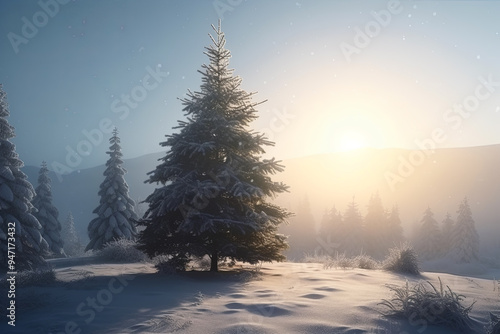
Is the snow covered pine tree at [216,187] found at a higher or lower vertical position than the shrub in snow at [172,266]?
higher

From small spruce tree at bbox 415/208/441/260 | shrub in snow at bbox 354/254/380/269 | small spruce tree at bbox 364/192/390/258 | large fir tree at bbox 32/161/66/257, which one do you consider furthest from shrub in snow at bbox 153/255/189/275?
small spruce tree at bbox 415/208/441/260

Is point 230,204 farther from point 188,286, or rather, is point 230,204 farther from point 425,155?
point 425,155

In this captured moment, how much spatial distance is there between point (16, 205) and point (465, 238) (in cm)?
5874

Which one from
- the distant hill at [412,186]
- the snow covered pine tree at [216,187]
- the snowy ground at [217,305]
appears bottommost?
the snowy ground at [217,305]

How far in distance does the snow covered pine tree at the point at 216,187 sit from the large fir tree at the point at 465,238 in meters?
52.3

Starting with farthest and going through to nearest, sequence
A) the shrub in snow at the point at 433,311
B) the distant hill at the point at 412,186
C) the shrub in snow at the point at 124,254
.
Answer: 1. the distant hill at the point at 412,186
2. the shrub in snow at the point at 124,254
3. the shrub in snow at the point at 433,311

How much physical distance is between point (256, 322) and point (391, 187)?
162179mm

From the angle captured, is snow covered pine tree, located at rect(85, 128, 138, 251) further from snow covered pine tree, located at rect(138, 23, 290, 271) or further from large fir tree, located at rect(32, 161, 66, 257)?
snow covered pine tree, located at rect(138, 23, 290, 271)

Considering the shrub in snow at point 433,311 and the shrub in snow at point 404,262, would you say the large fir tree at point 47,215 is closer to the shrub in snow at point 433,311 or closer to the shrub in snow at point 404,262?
the shrub in snow at point 404,262

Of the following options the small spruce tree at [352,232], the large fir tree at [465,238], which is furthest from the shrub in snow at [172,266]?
the large fir tree at [465,238]

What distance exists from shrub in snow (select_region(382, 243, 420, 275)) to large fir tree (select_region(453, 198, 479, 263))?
160 feet

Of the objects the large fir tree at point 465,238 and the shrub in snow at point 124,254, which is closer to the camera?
the shrub in snow at point 124,254

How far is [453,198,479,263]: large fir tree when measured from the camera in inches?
1955

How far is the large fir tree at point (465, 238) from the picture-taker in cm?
4966
